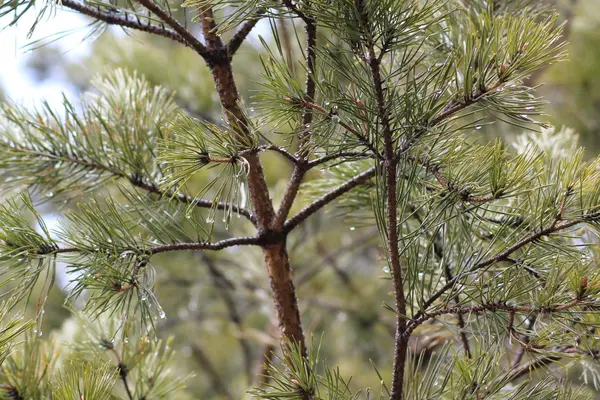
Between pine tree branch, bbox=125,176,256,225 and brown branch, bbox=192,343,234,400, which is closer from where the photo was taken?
pine tree branch, bbox=125,176,256,225

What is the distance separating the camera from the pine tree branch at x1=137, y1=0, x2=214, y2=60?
435mm

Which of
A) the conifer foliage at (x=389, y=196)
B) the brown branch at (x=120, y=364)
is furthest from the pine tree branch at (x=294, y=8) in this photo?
the brown branch at (x=120, y=364)

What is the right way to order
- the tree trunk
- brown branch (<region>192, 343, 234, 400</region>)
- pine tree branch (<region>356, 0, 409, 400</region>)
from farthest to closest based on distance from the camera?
brown branch (<region>192, 343, 234, 400</region>)
the tree trunk
pine tree branch (<region>356, 0, 409, 400</region>)

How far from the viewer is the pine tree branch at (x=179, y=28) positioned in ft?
1.43

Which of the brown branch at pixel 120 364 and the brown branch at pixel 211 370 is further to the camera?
the brown branch at pixel 211 370

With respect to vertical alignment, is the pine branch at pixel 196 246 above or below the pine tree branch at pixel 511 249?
above

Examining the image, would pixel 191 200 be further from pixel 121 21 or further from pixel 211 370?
pixel 211 370

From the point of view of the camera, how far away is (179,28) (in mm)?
449

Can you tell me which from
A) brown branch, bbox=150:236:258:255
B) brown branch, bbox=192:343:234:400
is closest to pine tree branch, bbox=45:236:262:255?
brown branch, bbox=150:236:258:255

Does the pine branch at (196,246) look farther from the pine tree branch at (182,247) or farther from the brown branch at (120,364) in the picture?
the brown branch at (120,364)

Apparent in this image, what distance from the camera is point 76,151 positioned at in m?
0.56

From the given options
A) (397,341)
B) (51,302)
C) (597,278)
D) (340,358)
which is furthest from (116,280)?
(340,358)

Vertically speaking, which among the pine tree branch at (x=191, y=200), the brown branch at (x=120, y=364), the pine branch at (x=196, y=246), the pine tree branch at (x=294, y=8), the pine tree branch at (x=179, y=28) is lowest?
the brown branch at (x=120, y=364)

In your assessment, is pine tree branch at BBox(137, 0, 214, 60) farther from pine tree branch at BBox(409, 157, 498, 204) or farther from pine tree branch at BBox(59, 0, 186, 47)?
pine tree branch at BBox(409, 157, 498, 204)
